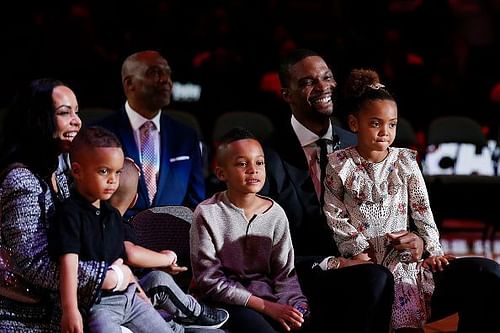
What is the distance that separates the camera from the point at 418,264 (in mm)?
3531

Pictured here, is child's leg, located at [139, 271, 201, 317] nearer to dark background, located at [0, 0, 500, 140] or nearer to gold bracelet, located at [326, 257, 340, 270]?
gold bracelet, located at [326, 257, 340, 270]

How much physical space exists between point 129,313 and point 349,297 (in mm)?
815

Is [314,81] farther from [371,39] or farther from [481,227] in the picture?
[371,39]

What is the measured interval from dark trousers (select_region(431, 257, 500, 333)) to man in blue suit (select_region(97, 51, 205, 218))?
1.21 meters

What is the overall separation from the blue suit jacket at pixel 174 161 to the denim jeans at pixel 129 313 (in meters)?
1.08

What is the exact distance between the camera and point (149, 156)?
4188 millimetres

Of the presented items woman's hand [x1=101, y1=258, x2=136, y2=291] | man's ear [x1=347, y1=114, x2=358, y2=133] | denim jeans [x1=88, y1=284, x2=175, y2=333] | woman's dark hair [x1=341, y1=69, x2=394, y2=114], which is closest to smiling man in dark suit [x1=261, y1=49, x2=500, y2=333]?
woman's dark hair [x1=341, y1=69, x2=394, y2=114]

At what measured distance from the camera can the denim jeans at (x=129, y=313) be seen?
9.57 ft

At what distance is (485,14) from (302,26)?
6.66 ft

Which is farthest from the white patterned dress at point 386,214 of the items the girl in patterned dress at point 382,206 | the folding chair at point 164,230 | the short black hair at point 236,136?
the folding chair at point 164,230

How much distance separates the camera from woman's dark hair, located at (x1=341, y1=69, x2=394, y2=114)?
11.8 ft

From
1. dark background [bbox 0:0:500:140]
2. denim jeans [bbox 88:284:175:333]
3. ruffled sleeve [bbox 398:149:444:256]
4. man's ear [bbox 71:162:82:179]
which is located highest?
dark background [bbox 0:0:500:140]

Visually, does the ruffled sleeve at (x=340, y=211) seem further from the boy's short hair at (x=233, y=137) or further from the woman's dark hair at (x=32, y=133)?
the woman's dark hair at (x=32, y=133)

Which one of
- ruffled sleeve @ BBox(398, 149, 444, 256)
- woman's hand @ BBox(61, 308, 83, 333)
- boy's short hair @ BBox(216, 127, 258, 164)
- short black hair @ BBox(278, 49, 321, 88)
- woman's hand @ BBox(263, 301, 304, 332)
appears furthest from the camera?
short black hair @ BBox(278, 49, 321, 88)
